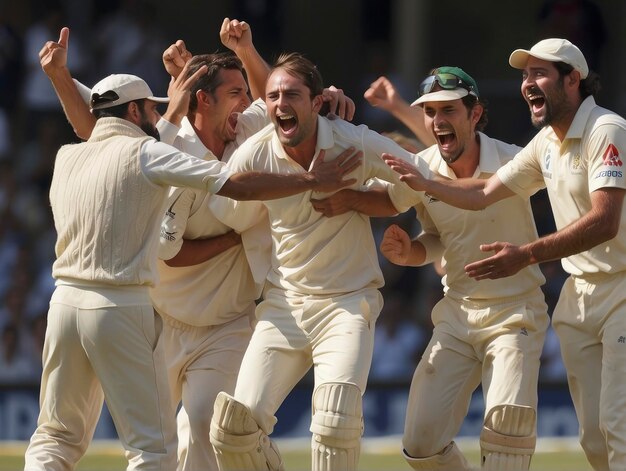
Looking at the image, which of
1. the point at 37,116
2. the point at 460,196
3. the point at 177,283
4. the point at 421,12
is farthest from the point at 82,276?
the point at 421,12

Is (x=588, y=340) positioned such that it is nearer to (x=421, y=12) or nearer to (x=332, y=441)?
(x=332, y=441)

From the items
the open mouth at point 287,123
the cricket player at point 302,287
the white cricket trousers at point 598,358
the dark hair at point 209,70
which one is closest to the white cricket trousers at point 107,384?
the cricket player at point 302,287

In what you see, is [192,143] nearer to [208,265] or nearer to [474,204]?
[208,265]

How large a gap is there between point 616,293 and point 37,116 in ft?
22.5

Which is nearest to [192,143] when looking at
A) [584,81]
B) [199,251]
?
[199,251]

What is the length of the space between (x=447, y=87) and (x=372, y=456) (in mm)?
3691

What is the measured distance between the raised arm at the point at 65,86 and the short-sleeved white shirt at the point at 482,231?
1.60 meters

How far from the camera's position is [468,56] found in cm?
1231

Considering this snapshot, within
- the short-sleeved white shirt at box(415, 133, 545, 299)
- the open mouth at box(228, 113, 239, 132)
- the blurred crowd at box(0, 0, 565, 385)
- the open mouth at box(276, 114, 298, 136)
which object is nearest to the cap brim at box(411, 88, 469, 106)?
the short-sleeved white shirt at box(415, 133, 545, 299)

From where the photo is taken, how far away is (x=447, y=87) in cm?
630

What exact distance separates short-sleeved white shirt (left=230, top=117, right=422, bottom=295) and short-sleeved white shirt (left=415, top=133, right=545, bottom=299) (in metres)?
0.22

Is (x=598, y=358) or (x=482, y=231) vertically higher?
(x=482, y=231)

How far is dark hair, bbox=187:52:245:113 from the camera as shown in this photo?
21.6ft

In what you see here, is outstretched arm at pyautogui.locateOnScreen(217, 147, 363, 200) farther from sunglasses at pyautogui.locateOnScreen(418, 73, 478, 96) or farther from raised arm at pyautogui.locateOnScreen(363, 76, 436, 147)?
raised arm at pyautogui.locateOnScreen(363, 76, 436, 147)
